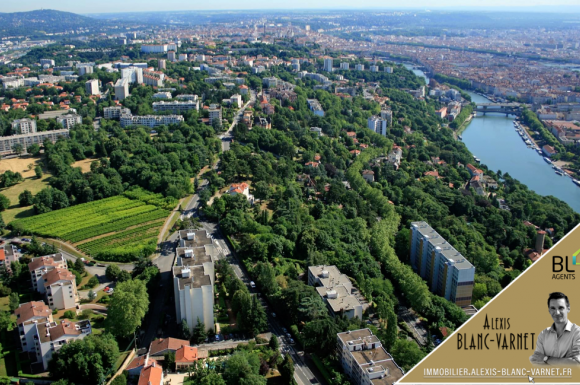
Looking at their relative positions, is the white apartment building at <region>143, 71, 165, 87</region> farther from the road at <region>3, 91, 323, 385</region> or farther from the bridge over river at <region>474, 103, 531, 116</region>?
the bridge over river at <region>474, 103, 531, 116</region>

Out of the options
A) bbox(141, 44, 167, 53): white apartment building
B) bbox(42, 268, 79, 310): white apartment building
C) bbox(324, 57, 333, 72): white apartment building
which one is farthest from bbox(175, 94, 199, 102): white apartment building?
bbox(141, 44, 167, 53): white apartment building

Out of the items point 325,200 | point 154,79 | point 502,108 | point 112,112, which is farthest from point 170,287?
point 502,108

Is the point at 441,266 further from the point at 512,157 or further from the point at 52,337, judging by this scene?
the point at 512,157

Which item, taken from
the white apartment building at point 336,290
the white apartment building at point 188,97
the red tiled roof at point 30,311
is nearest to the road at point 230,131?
the white apartment building at point 188,97

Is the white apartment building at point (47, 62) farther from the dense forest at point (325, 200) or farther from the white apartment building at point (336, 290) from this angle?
the white apartment building at point (336, 290)

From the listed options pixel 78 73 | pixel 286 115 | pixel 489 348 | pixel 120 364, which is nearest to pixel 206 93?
pixel 286 115
